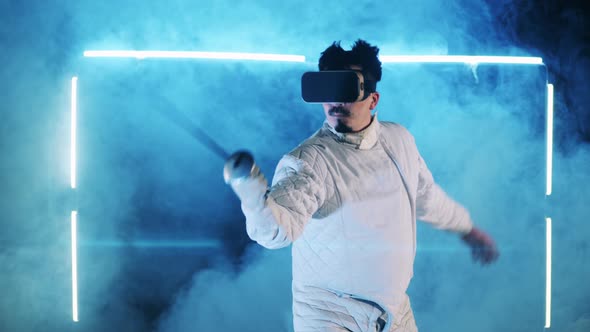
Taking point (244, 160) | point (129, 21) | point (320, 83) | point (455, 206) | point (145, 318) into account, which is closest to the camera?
point (244, 160)

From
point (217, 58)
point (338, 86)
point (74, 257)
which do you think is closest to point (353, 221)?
point (338, 86)

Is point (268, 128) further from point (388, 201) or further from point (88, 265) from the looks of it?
point (88, 265)

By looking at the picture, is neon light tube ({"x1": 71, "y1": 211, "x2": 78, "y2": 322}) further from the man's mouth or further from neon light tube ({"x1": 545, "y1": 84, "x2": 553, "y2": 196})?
neon light tube ({"x1": 545, "y1": 84, "x2": 553, "y2": 196})

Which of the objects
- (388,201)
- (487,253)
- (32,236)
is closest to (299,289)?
(388,201)

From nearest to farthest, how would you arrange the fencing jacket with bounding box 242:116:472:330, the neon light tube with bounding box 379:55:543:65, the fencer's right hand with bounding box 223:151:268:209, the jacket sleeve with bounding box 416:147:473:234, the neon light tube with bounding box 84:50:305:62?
the fencer's right hand with bounding box 223:151:268:209
the fencing jacket with bounding box 242:116:472:330
the jacket sleeve with bounding box 416:147:473:234
the neon light tube with bounding box 84:50:305:62
the neon light tube with bounding box 379:55:543:65

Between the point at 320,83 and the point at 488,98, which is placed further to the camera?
the point at 488,98

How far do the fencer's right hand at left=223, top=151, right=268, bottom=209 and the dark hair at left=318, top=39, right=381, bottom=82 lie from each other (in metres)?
0.65

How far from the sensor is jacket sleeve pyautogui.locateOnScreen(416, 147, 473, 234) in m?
1.97

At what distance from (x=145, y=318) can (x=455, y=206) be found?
154 cm

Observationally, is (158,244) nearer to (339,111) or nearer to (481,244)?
(339,111)

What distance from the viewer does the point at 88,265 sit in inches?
95.7

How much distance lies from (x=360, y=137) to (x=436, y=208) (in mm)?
512

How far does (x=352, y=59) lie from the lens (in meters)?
1.77

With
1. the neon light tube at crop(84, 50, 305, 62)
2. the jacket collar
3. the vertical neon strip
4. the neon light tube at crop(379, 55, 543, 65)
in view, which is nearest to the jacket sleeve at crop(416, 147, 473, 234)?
the jacket collar
